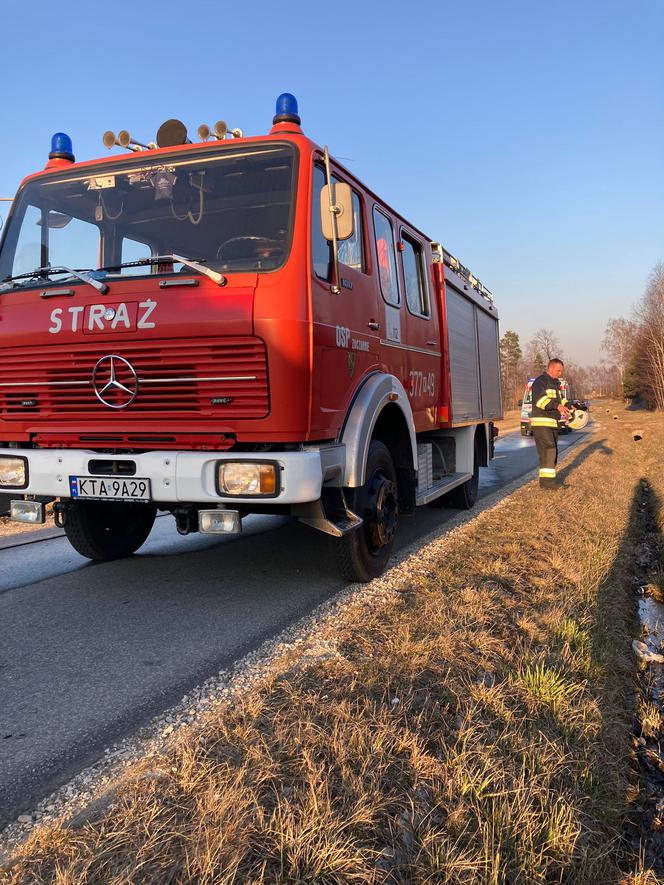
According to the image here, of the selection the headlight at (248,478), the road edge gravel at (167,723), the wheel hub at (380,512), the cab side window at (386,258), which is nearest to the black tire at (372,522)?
the wheel hub at (380,512)

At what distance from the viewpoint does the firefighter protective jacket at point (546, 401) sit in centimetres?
901

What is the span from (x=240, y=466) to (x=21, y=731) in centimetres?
159

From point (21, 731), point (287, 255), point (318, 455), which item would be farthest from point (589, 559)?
point (21, 731)

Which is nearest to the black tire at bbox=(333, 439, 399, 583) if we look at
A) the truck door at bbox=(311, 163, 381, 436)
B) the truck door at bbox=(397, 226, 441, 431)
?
the truck door at bbox=(311, 163, 381, 436)

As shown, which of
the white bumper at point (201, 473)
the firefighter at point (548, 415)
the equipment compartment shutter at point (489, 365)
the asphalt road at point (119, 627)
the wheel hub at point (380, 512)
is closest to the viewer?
the asphalt road at point (119, 627)

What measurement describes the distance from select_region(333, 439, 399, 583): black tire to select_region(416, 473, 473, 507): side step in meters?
0.68

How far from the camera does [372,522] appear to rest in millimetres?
4582

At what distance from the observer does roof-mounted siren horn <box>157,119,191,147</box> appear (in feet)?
14.0

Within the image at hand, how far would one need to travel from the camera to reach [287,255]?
3635 mm

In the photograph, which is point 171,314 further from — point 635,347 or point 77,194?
point 635,347

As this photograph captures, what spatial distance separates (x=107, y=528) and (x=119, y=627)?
1689 millimetres

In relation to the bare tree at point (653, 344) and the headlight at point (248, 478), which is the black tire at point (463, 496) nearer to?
the headlight at point (248, 478)

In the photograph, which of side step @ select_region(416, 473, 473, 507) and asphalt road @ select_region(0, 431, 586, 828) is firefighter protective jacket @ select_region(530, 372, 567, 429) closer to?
side step @ select_region(416, 473, 473, 507)

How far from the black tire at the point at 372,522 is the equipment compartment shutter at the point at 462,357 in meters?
2.40
